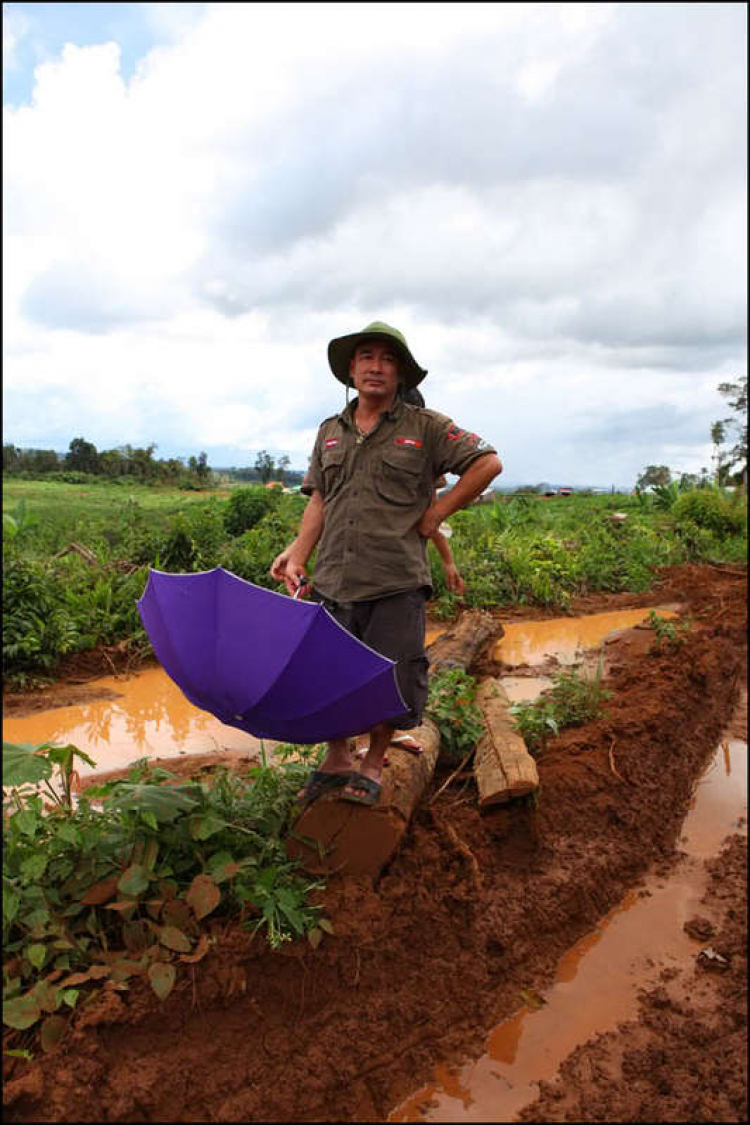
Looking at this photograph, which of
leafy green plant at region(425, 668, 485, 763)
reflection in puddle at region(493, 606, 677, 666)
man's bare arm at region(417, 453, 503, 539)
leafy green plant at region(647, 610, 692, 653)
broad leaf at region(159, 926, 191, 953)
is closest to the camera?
broad leaf at region(159, 926, 191, 953)

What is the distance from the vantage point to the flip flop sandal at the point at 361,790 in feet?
8.38

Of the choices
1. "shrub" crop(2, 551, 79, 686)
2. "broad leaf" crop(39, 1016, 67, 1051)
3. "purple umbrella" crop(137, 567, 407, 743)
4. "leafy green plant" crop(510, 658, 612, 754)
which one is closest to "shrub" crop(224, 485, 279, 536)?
"shrub" crop(2, 551, 79, 686)

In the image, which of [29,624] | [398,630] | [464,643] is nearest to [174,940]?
[398,630]

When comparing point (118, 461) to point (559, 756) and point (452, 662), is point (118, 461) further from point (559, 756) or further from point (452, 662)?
point (559, 756)

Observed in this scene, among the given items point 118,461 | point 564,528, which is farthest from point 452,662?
point 118,461

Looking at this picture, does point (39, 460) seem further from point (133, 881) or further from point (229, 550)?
point (133, 881)

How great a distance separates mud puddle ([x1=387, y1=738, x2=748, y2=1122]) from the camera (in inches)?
84.2

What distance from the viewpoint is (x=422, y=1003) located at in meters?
2.35

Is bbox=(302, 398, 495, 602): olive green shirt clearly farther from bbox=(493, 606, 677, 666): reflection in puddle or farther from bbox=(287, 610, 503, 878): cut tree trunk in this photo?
bbox=(493, 606, 677, 666): reflection in puddle

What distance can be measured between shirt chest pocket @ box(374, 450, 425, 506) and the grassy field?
3994 mm

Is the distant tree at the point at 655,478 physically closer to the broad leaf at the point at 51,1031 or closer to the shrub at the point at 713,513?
the shrub at the point at 713,513

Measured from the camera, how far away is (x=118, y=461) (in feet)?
58.3

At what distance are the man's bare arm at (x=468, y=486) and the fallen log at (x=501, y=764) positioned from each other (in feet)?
3.86

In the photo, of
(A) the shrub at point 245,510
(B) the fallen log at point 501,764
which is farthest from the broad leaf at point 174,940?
(A) the shrub at point 245,510
